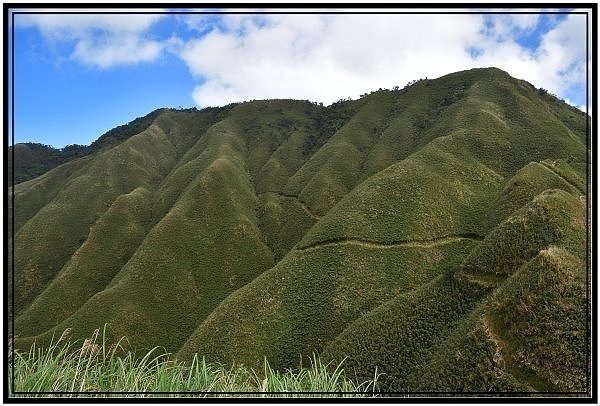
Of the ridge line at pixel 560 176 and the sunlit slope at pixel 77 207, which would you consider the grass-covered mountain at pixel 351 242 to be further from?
the ridge line at pixel 560 176

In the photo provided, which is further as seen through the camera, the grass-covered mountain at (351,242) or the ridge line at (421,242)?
the ridge line at (421,242)

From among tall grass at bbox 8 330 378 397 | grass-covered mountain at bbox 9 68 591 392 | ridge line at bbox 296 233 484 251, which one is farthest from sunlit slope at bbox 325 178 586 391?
tall grass at bbox 8 330 378 397

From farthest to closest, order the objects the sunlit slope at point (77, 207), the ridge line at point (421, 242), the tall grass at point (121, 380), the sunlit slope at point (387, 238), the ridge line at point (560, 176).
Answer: the sunlit slope at point (77, 207) < the ridge line at point (560, 176) < the ridge line at point (421, 242) < the sunlit slope at point (387, 238) < the tall grass at point (121, 380)

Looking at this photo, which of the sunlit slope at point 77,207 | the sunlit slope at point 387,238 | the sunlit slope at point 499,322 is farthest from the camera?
the sunlit slope at point 77,207

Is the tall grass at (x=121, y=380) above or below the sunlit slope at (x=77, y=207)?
below

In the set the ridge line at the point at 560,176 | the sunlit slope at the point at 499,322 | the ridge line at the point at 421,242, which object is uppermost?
the ridge line at the point at 560,176

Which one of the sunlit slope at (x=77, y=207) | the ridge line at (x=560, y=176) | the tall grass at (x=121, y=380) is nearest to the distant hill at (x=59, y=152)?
the sunlit slope at (x=77, y=207)

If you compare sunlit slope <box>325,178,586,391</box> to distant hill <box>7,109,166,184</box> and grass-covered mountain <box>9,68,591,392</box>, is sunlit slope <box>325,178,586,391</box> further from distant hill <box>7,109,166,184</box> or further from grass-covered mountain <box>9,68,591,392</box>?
distant hill <box>7,109,166,184</box>

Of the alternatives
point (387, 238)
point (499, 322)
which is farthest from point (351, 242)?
point (499, 322)
